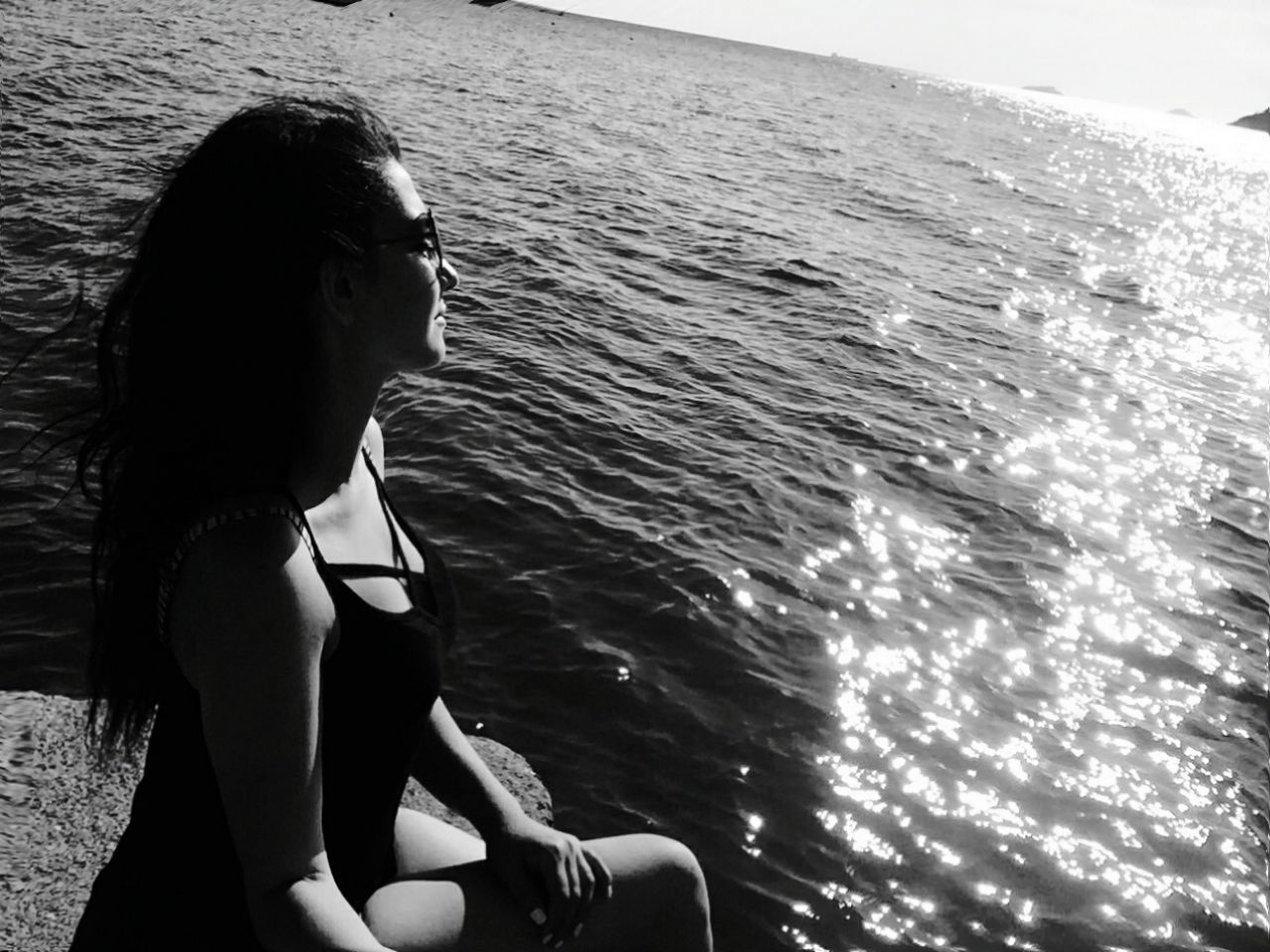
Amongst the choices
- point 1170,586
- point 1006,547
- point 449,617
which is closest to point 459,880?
point 449,617

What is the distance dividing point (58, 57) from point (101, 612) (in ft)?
110

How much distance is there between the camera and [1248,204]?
58031 mm

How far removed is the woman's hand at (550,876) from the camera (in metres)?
2.68

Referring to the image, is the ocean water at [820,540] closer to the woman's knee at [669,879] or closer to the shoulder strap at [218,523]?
the shoulder strap at [218,523]

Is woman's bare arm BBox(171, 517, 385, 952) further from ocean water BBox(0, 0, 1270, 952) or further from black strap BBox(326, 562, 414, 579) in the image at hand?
ocean water BBox(0, 0, 1270, 952)

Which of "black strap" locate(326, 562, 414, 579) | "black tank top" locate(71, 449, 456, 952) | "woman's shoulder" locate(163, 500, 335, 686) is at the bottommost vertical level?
"black tank top" locate(71, 449, 456, 952)

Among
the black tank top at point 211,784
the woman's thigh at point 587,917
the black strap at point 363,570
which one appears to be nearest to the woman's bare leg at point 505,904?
the woman's thigh at point 587,917

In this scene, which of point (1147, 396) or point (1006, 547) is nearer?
point (1006, 547)

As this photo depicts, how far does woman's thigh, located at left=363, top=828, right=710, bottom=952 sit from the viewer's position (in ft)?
8.25

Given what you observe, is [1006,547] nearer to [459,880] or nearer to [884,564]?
[884,564]

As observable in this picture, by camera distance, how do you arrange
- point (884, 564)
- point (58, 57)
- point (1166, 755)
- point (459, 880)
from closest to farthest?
point (459, 880) → point (1166, 755) → point (884, 564) → point (58, 57)

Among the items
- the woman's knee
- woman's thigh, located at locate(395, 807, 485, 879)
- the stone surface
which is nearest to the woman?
woman's thigh, located at locate(395, 807, 485, 879)

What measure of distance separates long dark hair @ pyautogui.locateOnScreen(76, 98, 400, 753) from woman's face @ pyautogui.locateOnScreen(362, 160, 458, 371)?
65 millimetres

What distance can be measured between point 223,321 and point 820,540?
843 centimetres
